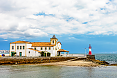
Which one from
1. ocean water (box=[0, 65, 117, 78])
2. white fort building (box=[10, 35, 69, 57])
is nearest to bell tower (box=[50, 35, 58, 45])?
white fort building (box=[10, 35, 69, 57])

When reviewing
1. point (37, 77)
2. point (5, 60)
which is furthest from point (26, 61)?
point (37, 77)

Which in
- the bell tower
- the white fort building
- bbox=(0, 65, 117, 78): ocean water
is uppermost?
the bell tower

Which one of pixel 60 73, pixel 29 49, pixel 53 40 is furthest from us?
pixel 53 40

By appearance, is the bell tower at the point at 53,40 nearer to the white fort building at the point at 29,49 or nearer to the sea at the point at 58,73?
the white fort building at the point at 29,49

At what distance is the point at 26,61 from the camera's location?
138 feet

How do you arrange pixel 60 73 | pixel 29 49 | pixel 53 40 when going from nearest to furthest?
1. pixel 60 73
2. pixel 29 49
3. pixel 53 40

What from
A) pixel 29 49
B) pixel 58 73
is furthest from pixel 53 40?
pixel 58 73

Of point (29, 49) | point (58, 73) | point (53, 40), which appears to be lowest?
point (58, 73)

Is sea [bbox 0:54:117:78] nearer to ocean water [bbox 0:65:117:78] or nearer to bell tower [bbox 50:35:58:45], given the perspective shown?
ocean water [bbox 0:65:117:78]

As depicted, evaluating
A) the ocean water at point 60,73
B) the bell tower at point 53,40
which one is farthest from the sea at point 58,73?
the bell tower at point 53,40

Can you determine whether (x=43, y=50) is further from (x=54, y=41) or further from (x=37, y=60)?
(x=37, y=60)

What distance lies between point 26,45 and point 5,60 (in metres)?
12.0

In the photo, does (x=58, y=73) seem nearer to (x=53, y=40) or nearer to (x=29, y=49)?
(x=29, y=49)

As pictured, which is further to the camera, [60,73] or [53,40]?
[53,40]
